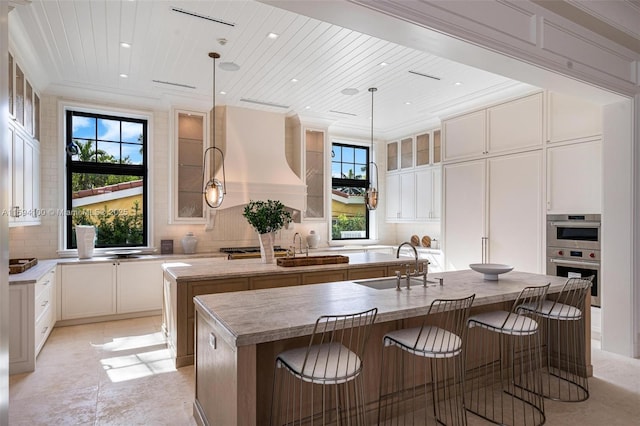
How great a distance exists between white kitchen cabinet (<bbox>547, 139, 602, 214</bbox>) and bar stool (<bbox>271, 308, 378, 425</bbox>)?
3166mm

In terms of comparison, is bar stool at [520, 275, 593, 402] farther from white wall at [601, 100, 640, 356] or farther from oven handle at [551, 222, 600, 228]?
oven handle at [551, 222, 600, 228]

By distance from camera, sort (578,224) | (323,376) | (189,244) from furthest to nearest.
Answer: (189,244) → (578,224) → (323,376)

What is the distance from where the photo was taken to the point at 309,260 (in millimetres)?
4137

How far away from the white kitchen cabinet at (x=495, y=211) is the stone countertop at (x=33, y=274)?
5120 millimetres

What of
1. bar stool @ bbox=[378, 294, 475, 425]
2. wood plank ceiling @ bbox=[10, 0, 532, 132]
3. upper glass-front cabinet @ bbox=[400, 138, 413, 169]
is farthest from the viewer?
upper glass-front cabinet @ bbox=[400, 138, 413, 169]

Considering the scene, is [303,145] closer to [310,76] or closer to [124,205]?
[310,76]

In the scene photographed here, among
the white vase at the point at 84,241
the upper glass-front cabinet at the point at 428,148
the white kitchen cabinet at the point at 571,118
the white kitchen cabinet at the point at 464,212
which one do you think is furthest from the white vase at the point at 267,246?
the upper glass-front cabinet at the point at 428,148

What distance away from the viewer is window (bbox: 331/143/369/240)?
7.51 metres

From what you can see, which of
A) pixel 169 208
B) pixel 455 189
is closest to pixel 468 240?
pixel 455 189

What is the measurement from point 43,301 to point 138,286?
1245mm

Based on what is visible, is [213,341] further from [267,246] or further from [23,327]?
[23,327]

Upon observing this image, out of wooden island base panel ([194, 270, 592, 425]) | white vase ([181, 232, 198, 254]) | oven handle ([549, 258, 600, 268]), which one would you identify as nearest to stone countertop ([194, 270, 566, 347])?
wooden island base panel ([194, 270, 592, 425])

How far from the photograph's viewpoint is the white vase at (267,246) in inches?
165

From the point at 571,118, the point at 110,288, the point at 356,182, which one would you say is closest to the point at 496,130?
the point at 571,118
